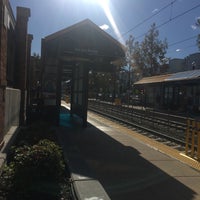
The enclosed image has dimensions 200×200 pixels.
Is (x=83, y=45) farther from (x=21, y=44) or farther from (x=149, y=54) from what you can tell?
(x=149, y=54)

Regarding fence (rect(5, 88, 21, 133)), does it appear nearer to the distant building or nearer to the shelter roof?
the shelter roof

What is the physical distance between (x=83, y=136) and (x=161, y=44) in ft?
161

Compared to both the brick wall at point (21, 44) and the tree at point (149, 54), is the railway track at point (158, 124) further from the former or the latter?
the tree at point (149, 54)

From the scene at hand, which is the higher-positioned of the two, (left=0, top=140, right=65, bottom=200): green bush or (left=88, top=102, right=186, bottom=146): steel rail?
(left=0, top=140, right=65, bottom=200): green bush

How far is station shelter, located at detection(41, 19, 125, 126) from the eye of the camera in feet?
50.1

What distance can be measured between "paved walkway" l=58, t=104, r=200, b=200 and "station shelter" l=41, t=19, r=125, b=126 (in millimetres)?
4652

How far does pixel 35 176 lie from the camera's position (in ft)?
16.7

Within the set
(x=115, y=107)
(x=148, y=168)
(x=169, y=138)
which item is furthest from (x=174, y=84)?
(x=148, y=168)

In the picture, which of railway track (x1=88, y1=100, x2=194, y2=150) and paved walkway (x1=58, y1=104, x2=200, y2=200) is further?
railway track (x1=88, y1=100, x2=194, y2=150)

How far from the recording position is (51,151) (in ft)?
18.2

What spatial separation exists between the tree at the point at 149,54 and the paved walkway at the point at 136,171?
49690mm

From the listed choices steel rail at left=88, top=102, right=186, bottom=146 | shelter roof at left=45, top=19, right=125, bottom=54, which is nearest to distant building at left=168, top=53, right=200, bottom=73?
steel rail at left=88, top=102, right=186, bottom=146

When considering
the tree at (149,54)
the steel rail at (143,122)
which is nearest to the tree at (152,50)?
the tree at (149,54)

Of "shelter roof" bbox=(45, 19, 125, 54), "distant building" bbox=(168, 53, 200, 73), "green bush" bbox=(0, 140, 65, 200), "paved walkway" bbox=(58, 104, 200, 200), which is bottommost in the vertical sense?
"paved walkway" bbox=(58, 104, 200, 200)
